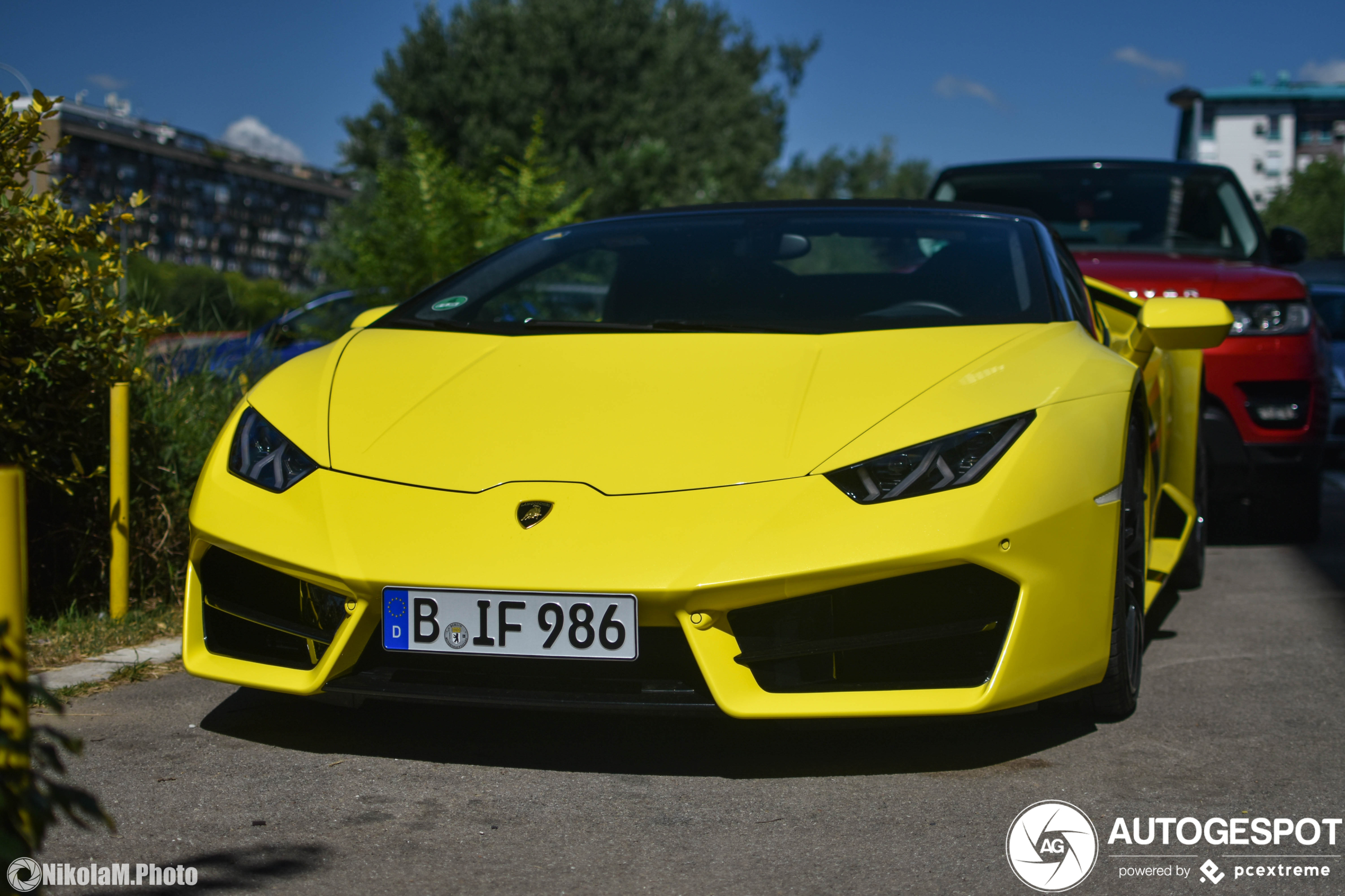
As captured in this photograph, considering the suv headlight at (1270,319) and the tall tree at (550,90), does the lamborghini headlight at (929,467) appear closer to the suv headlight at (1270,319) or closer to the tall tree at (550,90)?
the suv headlight at (1270,319)

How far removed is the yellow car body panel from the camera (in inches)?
94.3

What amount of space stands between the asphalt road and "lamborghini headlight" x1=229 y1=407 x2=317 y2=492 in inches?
22.6

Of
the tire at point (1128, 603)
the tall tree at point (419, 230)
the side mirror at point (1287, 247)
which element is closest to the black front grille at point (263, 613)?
the tire at point (1128, 603)

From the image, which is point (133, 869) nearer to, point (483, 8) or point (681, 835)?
point (681, 835)

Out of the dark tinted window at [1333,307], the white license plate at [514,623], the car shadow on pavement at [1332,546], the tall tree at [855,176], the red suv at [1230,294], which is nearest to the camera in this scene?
the white license plate at [514,623]

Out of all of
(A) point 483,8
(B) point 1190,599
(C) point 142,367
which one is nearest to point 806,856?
(B) point 1190,599

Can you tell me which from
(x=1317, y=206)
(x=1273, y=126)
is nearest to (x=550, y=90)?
(x=1317, y=206)

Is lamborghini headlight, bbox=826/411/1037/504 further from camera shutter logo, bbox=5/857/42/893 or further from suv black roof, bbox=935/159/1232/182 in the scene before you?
suv black roof, bbox=935/159/1232/182

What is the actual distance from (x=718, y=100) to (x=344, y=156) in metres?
13.5

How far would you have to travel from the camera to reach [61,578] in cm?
416

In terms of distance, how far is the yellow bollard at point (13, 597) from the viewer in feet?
4.51

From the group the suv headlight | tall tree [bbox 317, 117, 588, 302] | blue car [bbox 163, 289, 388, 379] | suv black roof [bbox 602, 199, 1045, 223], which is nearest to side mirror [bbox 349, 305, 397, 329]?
blue car [bbox 163, 289, 388, 379]

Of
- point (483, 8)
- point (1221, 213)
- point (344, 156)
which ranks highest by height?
point (483, 8)

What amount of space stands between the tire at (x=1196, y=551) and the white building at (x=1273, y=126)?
10131cm
